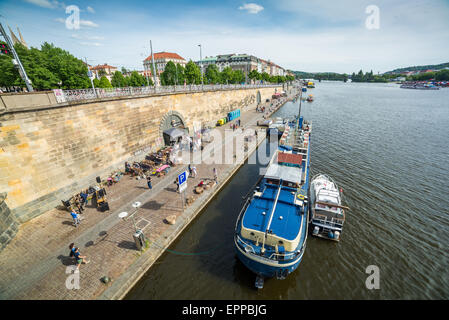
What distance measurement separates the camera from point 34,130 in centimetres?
1361

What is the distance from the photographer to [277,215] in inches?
439

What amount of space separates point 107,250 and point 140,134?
14640 millimetres

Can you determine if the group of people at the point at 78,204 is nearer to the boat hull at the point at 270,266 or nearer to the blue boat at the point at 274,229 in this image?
the blue boat at the point at 274,229

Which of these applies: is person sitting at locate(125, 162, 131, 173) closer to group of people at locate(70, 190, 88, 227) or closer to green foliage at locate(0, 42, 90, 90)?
group of people at locate(70, 190, 88, 227)

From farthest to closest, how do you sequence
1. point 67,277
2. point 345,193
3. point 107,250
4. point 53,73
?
point 53,73 < point 345,193 < point 107,250 < point 67,277

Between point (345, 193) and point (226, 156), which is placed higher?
point (226, 156)

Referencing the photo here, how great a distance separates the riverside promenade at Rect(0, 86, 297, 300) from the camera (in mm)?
9008

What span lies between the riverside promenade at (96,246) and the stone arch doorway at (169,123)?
10.0m

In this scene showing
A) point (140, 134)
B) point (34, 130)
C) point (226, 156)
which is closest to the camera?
point (34, 130)

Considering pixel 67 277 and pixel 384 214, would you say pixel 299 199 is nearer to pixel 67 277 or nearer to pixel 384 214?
pixel 384 214

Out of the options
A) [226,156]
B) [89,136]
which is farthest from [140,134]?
[226,156]

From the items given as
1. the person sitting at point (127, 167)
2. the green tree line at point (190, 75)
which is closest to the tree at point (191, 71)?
the green tree line at point (190, 75)

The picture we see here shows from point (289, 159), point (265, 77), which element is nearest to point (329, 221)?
point (289, 159)

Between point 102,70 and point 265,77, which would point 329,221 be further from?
point 102,70
